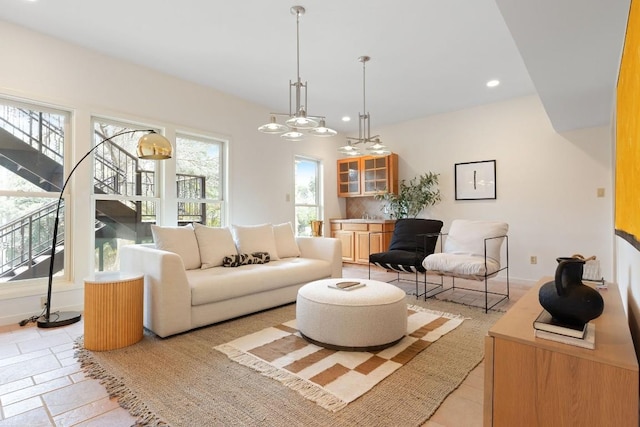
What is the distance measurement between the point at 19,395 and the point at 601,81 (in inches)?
178

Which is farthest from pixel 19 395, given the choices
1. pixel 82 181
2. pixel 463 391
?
pixel 463 391

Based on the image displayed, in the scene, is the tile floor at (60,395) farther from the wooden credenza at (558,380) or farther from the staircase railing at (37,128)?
the staircase railing at (37,128)

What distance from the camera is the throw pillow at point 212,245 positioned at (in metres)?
3.27

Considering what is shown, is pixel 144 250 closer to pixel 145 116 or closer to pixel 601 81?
pixel 145 116

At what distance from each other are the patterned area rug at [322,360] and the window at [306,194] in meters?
3.19

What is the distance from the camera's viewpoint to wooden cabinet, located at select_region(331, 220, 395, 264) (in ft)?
17.9

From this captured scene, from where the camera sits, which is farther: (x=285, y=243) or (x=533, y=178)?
(x=533, y=178)

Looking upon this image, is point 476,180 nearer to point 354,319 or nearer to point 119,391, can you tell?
point 354,319

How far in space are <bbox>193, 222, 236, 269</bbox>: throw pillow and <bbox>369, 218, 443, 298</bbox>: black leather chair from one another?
5.54 feet

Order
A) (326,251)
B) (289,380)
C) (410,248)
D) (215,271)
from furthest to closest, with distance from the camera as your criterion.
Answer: (410,248) → (326,251) → (215,271) → (289,380)

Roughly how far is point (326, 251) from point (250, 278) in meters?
1.22

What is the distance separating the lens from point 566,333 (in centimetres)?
108

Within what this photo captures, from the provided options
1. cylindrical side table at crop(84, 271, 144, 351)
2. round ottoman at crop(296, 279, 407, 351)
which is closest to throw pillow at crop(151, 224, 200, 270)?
cylindrical side table at crop(84, 271, 144, 351)

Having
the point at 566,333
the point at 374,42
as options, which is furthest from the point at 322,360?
the point at 374,42
